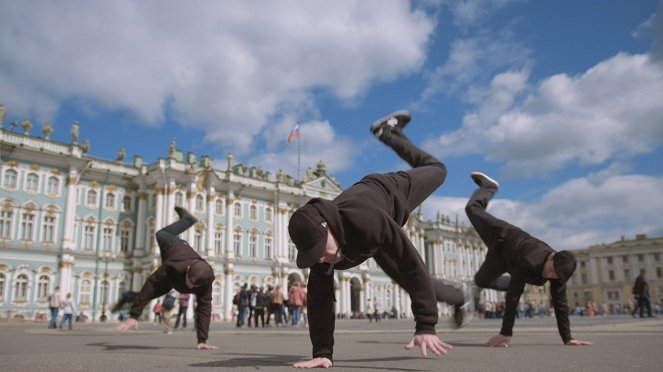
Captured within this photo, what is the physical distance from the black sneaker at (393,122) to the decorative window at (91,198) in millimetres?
39328

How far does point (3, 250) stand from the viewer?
3478 centimetres

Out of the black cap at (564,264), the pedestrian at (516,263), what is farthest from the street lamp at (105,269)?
the black cap at (564,264)

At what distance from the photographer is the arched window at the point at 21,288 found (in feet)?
114

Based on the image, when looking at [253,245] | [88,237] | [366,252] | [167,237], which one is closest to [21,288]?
[88,237]

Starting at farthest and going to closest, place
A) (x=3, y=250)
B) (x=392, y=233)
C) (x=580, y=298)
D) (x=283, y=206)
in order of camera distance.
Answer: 1. (x=580, y=298)
2. (x=283, y=206)
3. (x=3, y=250)
4. (x=392, y=233)

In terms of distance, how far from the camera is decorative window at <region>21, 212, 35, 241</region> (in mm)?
35875

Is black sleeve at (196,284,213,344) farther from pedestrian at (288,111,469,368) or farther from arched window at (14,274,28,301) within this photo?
arched window at (14,274,28,301)

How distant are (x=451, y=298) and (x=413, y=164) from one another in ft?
8.76

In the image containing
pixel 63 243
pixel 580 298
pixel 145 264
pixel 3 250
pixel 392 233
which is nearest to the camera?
pixel 392 233

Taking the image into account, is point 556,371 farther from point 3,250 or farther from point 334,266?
point 3,250

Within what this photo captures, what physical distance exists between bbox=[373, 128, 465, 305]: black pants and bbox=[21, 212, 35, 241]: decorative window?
37.7m

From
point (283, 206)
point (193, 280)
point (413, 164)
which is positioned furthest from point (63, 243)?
Result: point (413, 164)

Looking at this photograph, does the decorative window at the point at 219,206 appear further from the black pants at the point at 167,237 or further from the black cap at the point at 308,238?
the black cap at the point at 308,238

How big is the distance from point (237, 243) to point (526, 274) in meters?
42.0
